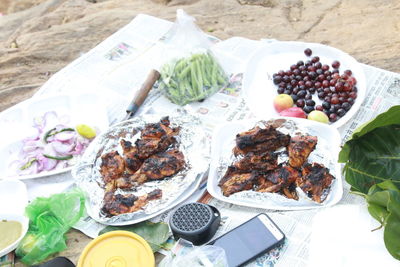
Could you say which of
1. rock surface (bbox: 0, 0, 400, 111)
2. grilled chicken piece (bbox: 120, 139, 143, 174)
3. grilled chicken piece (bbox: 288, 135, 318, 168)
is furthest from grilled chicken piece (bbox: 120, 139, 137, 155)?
rock surface (bbox: 0, 0, 400, 111)

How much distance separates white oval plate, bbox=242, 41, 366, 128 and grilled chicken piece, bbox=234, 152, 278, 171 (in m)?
0.41

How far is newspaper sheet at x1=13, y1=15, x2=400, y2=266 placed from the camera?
70.2 inches

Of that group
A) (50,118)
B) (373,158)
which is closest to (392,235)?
(373,158)

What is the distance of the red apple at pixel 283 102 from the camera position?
7.51ft

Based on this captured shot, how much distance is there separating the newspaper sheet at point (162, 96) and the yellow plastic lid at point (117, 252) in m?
0.28

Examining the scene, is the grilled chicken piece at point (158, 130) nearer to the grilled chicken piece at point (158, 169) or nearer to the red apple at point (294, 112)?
the grilled chicken piece at point (158, 169)

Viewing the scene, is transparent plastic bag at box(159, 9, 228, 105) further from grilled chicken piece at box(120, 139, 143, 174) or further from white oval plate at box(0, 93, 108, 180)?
grilled chicken piece at box(120, 139, 143, 174)

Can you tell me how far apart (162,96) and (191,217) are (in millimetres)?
1012

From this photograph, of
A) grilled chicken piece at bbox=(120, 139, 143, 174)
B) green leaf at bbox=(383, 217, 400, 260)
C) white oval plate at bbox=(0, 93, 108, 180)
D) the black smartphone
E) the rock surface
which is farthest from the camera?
the rock surface

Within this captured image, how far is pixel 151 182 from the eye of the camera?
1957 mm

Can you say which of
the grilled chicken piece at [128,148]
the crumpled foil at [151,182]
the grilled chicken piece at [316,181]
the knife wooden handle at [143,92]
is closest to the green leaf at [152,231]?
the crumpled foil at [151,182]

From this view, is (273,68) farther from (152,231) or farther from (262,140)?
(152,231)

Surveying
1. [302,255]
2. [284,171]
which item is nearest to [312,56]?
[284,171]

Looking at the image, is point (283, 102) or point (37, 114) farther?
point (37, 114)
